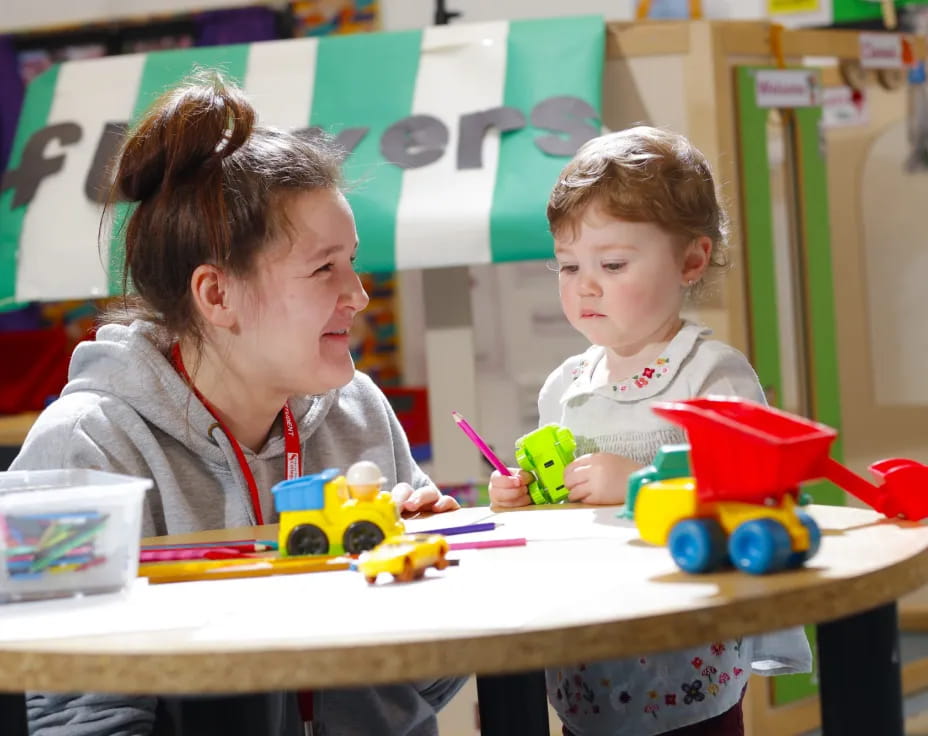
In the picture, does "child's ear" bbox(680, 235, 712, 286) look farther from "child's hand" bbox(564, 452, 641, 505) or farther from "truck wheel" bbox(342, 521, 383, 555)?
"truck wheel" bbox(342, 521, 383, 555)

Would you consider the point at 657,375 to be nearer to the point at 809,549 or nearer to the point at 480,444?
the point at 480,444

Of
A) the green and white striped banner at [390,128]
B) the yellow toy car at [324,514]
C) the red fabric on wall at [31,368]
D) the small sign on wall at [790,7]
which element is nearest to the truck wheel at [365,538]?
the yellow toy car at [324,514]

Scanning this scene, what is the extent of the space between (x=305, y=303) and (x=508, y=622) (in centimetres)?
66

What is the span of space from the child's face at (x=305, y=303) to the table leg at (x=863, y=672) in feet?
2.03

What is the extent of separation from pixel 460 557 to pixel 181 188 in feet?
1.99

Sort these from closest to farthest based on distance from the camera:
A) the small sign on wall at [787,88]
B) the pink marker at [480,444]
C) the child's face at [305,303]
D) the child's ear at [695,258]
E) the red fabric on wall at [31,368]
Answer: the pink marker at [480,444] < the child's face at [305,303] < the child's ear at [695,258] < the small sign on wall at [787,88] < the red fabric on wall at [31,368]

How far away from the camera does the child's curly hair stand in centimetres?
145

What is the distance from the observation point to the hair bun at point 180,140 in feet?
4.68

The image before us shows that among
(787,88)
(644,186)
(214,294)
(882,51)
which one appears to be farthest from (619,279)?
(882,51)

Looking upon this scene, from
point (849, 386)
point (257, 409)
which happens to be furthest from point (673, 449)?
point (849, 386)

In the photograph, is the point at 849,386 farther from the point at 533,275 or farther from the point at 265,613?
Result: the point at 265,613

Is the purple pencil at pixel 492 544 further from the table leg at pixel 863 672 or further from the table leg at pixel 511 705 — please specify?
the table leg at pixel 863 672

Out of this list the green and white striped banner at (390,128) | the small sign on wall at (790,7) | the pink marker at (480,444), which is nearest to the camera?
the pink marker at (480,444)

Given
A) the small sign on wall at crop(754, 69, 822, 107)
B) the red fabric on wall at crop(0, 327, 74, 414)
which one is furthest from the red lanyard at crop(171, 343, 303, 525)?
the red fabric on wall at crop(0, 327, 74, 414)
